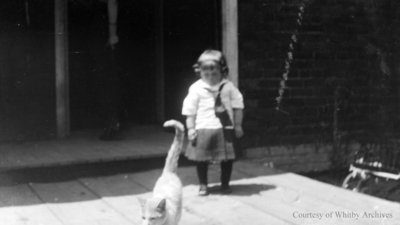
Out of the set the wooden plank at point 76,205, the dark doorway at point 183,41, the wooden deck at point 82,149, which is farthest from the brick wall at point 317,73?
the wooden plank at point 76,205

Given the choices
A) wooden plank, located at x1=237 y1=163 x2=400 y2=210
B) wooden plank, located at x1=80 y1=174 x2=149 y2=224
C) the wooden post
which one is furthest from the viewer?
the wooden post

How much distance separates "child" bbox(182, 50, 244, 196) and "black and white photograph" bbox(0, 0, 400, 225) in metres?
0.01

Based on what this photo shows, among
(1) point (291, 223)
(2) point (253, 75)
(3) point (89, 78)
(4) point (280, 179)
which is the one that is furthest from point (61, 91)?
(1) point (291, 223)

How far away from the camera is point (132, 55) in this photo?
809cm

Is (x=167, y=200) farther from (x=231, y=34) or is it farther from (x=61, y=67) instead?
(x=61, y=67)

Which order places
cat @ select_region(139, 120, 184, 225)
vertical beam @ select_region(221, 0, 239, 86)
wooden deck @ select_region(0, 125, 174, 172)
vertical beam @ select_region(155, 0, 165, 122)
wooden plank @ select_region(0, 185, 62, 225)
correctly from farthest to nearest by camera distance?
1. vertical beam @ select_region(155, 0, 165, 122)
2. vertical beam @ select_region(221, 0, 239, 86)
3. wooden deck @ select_region(0, 125, 174, 172)
4. wooden plank @ select_region(0, 185, 62, 225)
5. cat @ select_region(139, 120, 184, 225)

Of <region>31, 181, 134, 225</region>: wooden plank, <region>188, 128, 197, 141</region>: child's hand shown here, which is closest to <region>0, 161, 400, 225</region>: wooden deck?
<region>31, 181, 134, 225</region>: wooden plank

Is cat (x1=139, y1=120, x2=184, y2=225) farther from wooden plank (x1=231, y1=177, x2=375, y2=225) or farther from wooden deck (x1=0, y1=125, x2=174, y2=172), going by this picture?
wooden deck (x1=0, y1=125, x2=174, y2=172)

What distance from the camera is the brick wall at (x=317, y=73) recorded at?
262 inches

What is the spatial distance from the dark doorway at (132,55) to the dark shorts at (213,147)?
82.4 inches

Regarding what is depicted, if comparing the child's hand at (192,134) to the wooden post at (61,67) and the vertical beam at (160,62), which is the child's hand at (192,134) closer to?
the wooden post at (61,67)

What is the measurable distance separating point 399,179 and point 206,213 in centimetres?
301

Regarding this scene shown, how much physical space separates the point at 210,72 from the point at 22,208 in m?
1.89

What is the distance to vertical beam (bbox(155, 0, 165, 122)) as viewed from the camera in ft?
26.6
